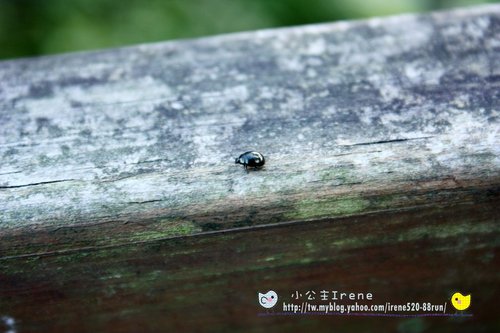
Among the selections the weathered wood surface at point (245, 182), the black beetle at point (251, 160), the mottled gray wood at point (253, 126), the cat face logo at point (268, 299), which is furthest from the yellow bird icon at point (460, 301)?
the black beetle at point (251, 160)

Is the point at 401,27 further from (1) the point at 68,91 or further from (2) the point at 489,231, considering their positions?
(1) the point at 68,91

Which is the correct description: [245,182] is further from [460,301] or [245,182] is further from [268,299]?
[460,301]

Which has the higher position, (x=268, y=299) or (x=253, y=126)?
(x=253, y=126)

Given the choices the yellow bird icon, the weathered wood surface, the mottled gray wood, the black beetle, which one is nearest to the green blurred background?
the mottled gray wood

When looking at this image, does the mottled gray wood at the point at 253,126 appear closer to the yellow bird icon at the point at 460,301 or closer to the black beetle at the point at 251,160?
the black beetle at the point at 251,160

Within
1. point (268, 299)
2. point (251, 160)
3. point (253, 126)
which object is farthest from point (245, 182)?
point (268, 299)

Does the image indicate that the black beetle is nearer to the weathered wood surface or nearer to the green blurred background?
the weathered wood surface
